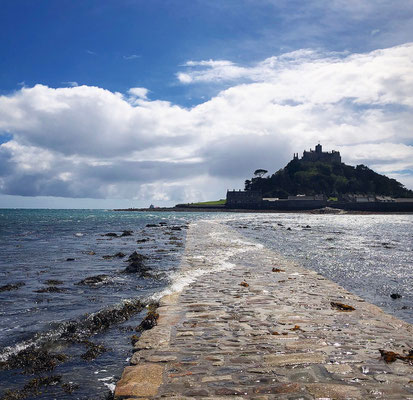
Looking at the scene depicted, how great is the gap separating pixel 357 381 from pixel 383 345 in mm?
2029

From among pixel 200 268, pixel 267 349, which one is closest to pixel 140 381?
pixel 267 349

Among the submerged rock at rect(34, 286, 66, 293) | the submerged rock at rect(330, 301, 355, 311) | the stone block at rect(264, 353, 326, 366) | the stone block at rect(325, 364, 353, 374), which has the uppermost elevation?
the stone block at rect(325, 364, 353, 374)

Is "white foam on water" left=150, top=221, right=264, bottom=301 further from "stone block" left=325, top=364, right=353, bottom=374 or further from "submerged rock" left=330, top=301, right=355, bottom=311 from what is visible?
"stone block" left=325, top=364, right=353, bottom=374

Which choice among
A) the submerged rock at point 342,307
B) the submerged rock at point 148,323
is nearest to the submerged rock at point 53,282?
the submerged rock at point 148,323

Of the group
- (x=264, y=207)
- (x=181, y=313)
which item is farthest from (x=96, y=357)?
(x=264, y=207)

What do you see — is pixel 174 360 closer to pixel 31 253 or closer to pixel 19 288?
pixel 19 288

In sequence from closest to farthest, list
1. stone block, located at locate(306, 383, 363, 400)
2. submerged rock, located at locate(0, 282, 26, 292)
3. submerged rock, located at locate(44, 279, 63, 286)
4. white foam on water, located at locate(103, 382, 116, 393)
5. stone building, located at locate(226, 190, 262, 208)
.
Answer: stone block, located at locate(306, 383, 363, 400)
white foam on water, located at locate(103, 382, 116, 393)
submerged rock, located at locate(0, 282, 26, 292)
submerged rock, located at locate(44, 279, 63, 286)
stone building, located at locate(226, 190, 262, 208)

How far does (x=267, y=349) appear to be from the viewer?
662cm

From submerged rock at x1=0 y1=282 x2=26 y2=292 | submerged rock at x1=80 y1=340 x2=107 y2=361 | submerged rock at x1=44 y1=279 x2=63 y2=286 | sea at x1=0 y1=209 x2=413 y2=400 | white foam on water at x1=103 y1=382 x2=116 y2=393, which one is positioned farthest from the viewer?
submerged rock at x1=44 y1=279 x2=63 y2=286

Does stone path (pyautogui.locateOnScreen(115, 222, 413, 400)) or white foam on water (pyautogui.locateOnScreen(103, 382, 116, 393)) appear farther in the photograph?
white foam on water (pyautogui.locateOnScreen(103, 382, 116, 393))

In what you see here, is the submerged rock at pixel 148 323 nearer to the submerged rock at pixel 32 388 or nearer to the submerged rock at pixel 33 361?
the submerged rock at pixel 33 361

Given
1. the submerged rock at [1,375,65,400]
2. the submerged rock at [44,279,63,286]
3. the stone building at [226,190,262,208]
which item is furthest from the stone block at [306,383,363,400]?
the stone building at [226,190,262,208]

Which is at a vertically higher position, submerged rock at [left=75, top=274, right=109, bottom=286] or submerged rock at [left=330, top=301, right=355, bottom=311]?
submerged rock at [left=330, top=301, right=355, bottom=311]

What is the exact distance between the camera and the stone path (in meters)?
5.15
